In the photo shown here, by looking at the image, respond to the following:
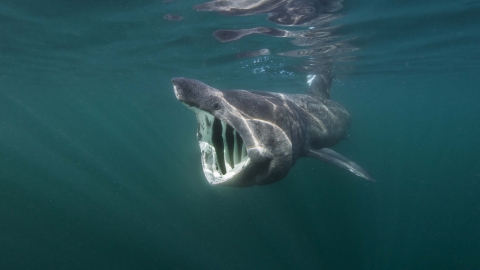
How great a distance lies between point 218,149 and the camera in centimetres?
425

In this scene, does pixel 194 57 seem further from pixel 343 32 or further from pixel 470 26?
pixel 470 26

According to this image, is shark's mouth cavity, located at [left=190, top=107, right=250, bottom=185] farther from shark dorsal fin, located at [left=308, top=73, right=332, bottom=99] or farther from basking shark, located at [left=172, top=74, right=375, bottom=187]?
shark dorsal fin, located at [left=308, top=73, right=332, bottom=99]

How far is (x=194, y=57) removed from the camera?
16.4 m

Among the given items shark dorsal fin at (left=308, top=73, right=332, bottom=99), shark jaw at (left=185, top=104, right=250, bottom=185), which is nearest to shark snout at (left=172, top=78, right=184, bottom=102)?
shark jaw at (left=185, top=104, right=250, bottom=185)

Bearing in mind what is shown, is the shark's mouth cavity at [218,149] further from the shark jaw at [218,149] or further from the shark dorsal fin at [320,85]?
the shark dorsal fin at [320,85]

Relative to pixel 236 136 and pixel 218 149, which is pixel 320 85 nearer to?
pixel 236 136

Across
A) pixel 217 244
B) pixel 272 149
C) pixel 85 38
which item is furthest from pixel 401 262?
pixel 85 38

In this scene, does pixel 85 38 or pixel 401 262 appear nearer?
pixel 85 38

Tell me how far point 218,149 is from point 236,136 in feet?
1.11

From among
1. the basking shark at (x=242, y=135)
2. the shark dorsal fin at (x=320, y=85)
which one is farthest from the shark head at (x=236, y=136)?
the shark dorsal fin at (x=320, y=85)

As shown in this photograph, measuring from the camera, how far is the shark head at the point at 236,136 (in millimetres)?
3387

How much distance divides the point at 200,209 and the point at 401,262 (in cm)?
1241

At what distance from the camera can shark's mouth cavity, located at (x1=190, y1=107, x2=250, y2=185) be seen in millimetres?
3707

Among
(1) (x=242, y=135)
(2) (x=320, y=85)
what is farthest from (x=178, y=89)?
(2) (x=320, y=85)
